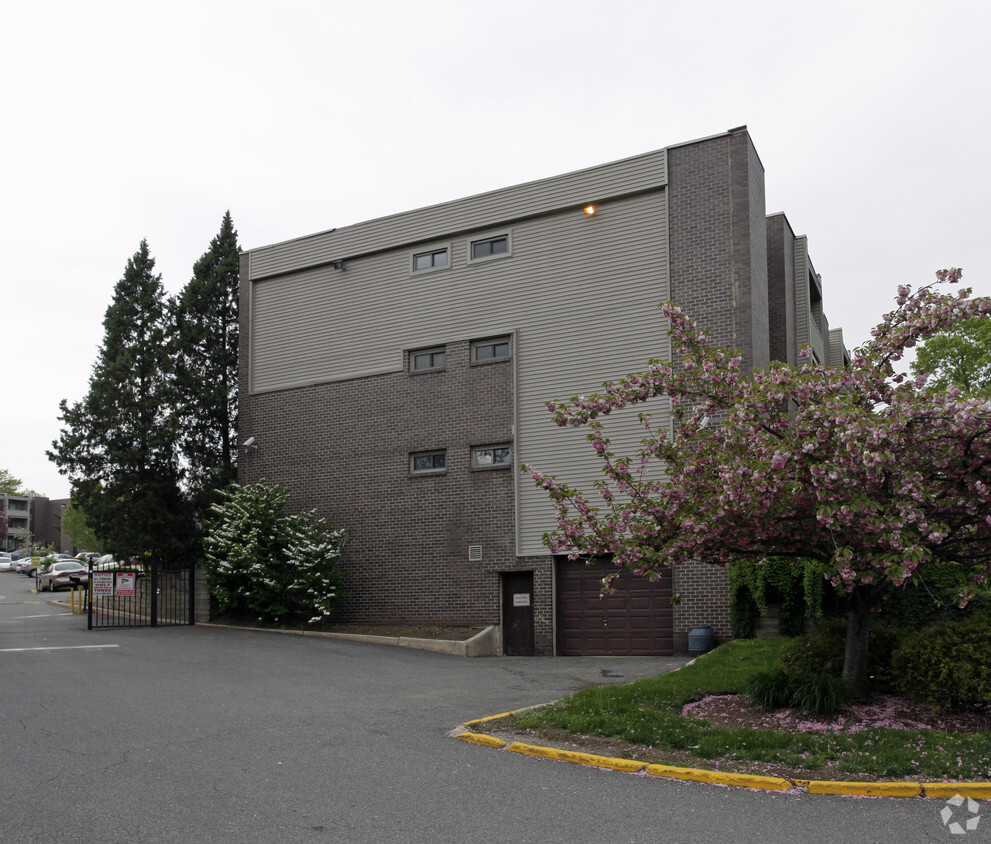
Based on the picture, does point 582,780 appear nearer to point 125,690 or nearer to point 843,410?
point 843,410

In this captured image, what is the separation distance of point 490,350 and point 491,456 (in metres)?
2.74

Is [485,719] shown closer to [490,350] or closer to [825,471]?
[825,471]

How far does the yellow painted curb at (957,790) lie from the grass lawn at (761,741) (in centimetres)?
24

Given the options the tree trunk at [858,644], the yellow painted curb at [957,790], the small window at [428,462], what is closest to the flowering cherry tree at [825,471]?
the tree trunk at [858,644]

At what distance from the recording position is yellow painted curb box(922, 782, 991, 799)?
23.0ft

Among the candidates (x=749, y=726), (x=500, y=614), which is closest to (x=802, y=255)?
→ (x=500, y=614)

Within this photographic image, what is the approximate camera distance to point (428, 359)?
78.3 feet

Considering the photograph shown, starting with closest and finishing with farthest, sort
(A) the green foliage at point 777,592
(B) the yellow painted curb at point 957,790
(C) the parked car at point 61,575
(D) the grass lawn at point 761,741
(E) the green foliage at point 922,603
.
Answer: (B) the yellow painted curb at point 957,790 < (D) the grass lawn at point 761,741 < (E) the green foliage at point 922,603 < (A) the green foliage at point 777,592 < (C) the parked car at point 61,575

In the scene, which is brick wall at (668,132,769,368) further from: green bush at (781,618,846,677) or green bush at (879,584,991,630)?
green bush at (781,618,846,677)

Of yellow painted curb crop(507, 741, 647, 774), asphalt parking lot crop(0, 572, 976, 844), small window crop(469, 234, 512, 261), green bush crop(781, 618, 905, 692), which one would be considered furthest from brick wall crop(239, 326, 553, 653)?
yellow painted curb crop(507, 741, 647, 774)

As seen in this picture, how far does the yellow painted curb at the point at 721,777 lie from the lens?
289 inches

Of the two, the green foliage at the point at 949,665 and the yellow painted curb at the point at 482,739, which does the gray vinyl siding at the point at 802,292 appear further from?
the yellow painted curb at the point at 482,739

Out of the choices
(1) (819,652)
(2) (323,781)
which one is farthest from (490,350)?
(2) (323,781)

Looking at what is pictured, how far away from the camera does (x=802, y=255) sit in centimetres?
2509
